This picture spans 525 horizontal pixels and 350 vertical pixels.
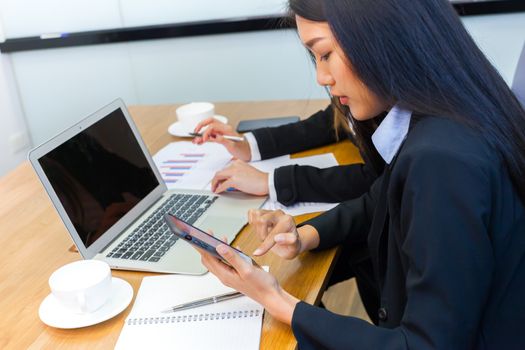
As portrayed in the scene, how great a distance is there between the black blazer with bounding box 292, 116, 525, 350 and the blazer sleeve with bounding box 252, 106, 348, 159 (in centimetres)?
65

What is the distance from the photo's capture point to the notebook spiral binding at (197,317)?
889 millimetres

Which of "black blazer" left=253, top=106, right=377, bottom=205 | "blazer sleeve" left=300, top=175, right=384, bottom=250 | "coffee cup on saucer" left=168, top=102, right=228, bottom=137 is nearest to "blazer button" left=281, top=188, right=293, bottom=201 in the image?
"black blazer" left=253, top=106, right=377, bottom=205

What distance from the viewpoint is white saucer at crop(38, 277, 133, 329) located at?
2.94 feet

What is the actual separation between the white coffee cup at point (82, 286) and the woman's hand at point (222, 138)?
0.61 m

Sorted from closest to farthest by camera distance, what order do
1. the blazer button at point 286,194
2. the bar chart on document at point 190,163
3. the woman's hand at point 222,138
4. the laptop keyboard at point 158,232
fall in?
the laptop keyboard at point 158,232
the blazer button at point 286,194
the bar chart on document at point 190,163
the woman's hand at point 222,138

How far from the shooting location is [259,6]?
244 cm

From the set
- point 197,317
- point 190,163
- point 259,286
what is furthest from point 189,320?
point 190,163

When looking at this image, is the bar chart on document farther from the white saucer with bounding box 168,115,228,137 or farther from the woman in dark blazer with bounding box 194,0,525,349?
the woman in dark blazer with bounding box 194,0,525,349

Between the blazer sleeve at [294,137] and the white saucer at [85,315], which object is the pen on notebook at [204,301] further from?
the blazer sleeve at [294,137]

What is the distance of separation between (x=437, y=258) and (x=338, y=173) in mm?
572

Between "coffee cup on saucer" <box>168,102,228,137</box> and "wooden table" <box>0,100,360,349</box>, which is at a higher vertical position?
"coffee cup on saucer" <box>168,102,228,137</box>

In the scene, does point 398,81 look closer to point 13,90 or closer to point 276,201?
point 276,201

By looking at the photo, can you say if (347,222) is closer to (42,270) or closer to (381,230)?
(381,230)

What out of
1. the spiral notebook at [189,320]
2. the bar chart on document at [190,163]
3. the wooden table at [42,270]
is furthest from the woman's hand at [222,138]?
the spiral notebook at [189,320]
